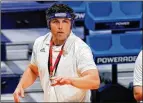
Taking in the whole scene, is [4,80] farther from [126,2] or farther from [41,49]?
[41,49]

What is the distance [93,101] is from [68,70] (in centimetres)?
195

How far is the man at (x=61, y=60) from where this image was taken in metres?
2.71

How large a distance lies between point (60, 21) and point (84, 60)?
293 millimetres

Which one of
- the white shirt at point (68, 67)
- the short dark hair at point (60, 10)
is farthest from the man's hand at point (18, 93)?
the short dark hair at point (60, 10)

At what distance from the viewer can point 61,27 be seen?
8.84 feet

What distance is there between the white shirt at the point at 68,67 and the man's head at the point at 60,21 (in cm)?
8

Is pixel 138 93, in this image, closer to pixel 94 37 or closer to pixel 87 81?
pixel 87 81

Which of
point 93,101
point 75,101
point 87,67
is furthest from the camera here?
point 93,101

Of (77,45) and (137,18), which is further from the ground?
(77,45)

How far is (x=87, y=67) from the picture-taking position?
261 centimetres

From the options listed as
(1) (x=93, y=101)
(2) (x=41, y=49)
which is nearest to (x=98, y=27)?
(1) (x=93, y=101)

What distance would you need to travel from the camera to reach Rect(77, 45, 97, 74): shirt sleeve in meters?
2.63

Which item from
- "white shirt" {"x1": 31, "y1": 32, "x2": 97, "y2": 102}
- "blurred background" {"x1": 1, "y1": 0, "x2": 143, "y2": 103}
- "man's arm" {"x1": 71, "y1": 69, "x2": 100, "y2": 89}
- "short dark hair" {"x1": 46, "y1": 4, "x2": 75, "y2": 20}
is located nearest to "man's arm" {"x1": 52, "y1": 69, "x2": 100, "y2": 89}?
"man's arm" {"x1": 71, "y1": 69, "x2": 100, "y2": 89}

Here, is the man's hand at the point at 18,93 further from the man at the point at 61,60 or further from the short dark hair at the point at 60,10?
the short dark hair at the point at 60,10
